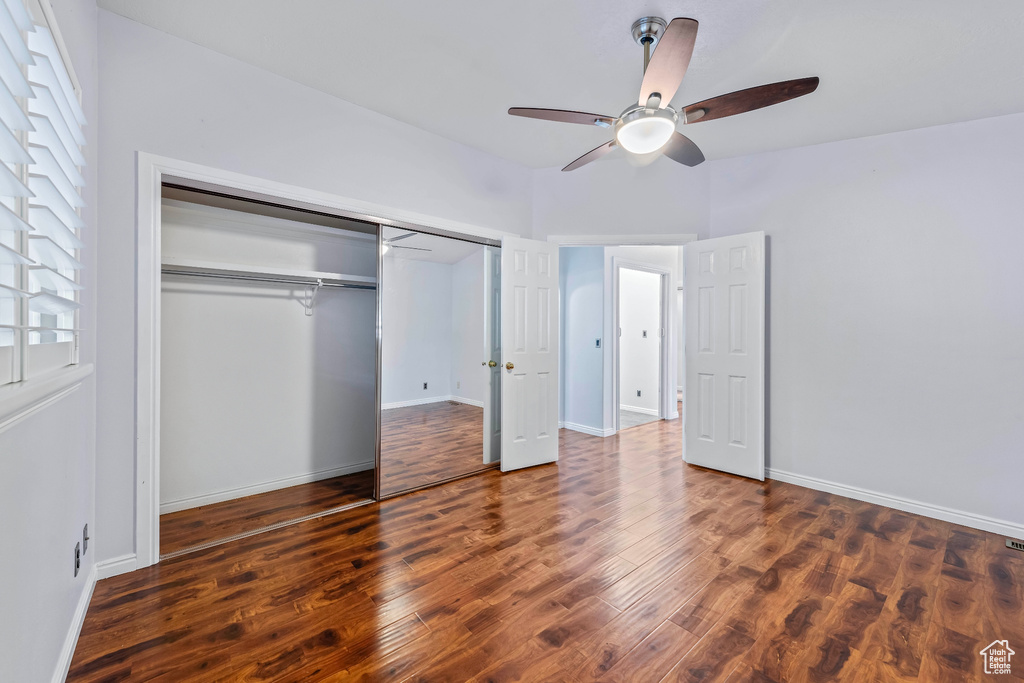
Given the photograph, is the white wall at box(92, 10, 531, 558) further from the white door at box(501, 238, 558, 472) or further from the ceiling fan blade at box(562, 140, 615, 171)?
the ceiling fan blade at box(562, 140, 615, 171)

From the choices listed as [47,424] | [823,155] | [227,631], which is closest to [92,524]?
[227,631]

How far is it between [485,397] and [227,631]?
2392 mm

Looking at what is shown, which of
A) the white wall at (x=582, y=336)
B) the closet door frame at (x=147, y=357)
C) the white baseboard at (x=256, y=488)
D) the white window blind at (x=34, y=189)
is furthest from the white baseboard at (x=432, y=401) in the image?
the white window blind at (x=34, y=189)

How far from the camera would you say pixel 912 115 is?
294 cm

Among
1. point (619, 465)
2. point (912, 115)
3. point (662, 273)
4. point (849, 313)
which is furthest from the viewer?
point (662, 273)

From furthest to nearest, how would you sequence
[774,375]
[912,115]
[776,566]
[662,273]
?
[662,273]
[774,375]
[912,115]
[776,566]

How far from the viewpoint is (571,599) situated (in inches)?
79.0

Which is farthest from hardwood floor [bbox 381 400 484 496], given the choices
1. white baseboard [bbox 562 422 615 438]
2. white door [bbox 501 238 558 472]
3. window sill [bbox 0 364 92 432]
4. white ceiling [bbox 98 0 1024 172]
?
white ceiling [bbox 98 0 1024 172]

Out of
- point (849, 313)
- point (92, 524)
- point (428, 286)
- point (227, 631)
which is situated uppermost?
point (428, 286)

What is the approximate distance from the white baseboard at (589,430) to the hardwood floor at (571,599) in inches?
73.5

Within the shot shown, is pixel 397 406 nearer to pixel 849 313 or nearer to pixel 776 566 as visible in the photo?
pixel 776 566

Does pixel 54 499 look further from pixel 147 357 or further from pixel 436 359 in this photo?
pixel 436 359

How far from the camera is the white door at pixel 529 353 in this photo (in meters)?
3.73

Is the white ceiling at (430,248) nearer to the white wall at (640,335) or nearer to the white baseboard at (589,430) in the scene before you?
the white baseboard at (589,430)
